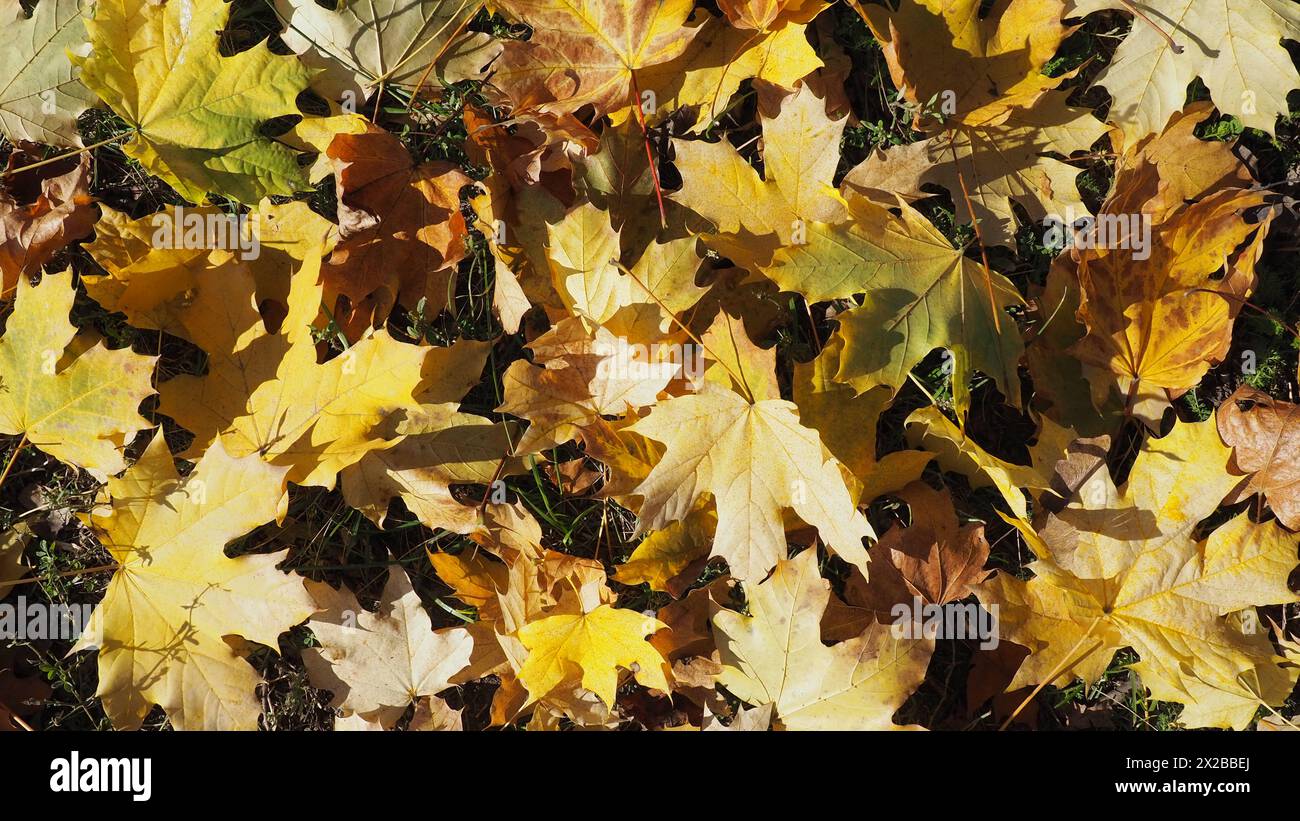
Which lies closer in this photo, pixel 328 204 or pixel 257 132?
pixel 257 132

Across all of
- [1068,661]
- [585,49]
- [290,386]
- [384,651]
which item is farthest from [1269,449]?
[290,386]

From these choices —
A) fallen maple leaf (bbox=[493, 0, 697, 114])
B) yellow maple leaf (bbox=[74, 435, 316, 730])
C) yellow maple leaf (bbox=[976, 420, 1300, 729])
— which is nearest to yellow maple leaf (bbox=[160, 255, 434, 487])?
yellow maple leaf (bbox=[74, 435, 316, 730])

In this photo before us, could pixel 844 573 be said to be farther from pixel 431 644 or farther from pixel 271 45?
pixel 271 45

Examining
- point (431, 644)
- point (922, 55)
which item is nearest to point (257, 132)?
point (431, 644)

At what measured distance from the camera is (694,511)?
2100 mm

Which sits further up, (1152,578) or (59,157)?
(59,157)

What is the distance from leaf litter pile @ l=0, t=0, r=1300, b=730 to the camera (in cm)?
200

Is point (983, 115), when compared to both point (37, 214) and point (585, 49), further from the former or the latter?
point (37, 214)

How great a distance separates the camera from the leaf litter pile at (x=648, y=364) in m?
2.00

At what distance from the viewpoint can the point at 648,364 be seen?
201 cm

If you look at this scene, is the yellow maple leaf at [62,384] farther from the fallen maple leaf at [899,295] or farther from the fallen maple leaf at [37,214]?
the fallen maple leaf at [899,295]

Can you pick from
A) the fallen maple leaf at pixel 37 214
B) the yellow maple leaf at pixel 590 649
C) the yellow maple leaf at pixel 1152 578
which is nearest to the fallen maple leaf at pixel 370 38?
the fallen maple leaf at pixel 37 214

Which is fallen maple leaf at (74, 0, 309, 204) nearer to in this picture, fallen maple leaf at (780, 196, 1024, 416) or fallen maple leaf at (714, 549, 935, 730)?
fallen maple leaf at (780, 196, 1024, 416)
